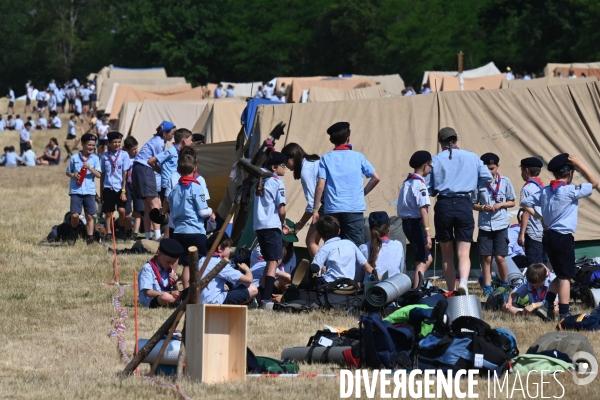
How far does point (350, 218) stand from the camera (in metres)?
11.0

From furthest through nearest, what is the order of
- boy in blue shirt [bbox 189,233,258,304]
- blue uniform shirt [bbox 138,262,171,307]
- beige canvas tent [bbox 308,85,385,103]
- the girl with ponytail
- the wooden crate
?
1. beige canvas tent [bbox 308,85,385,103]
2. the girl with ponytail
3. blue uniform shirt [bbox 138,262,171,307]
4. boy in blue shirt [bbox 189,233,258,304]
5. the wooden crate

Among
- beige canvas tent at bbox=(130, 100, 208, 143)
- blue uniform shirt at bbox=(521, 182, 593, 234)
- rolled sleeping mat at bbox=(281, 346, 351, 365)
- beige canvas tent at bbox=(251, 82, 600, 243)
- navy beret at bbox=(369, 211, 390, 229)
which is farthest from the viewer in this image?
beige canvas tent at bbox=(130, 100, 208, 143)

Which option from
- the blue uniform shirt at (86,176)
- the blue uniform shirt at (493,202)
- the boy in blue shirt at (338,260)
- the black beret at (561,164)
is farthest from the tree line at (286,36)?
the black beret at (561,164)

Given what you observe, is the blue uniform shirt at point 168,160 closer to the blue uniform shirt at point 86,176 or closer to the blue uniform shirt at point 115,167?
the blue uniform shirt at point 115,167

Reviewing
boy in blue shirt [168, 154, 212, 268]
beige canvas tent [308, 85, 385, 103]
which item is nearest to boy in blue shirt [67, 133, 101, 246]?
boy in blue shirt [168, 154, 212, 268]

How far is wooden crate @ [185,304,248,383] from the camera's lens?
22.8 ft

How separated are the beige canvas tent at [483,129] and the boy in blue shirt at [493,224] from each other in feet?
5.71

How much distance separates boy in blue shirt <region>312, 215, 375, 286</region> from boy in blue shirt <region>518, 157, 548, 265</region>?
1957 millimetres

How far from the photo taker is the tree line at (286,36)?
64.7 m

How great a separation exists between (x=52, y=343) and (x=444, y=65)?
60425mm

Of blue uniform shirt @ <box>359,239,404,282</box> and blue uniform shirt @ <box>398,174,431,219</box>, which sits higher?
blue uniform shirt @ <box>398,174,431,219</box>

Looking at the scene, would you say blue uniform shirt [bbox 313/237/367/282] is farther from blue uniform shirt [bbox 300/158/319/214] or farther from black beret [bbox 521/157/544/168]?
black beret [bbox 521/157/544/168]

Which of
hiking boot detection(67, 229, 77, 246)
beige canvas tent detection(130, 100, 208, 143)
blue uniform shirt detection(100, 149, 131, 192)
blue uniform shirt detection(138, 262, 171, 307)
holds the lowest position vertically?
blue uniform shirt detection(138, 262, 171, 307)

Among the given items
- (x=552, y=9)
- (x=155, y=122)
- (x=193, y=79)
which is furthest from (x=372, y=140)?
(x=193, y=79)
